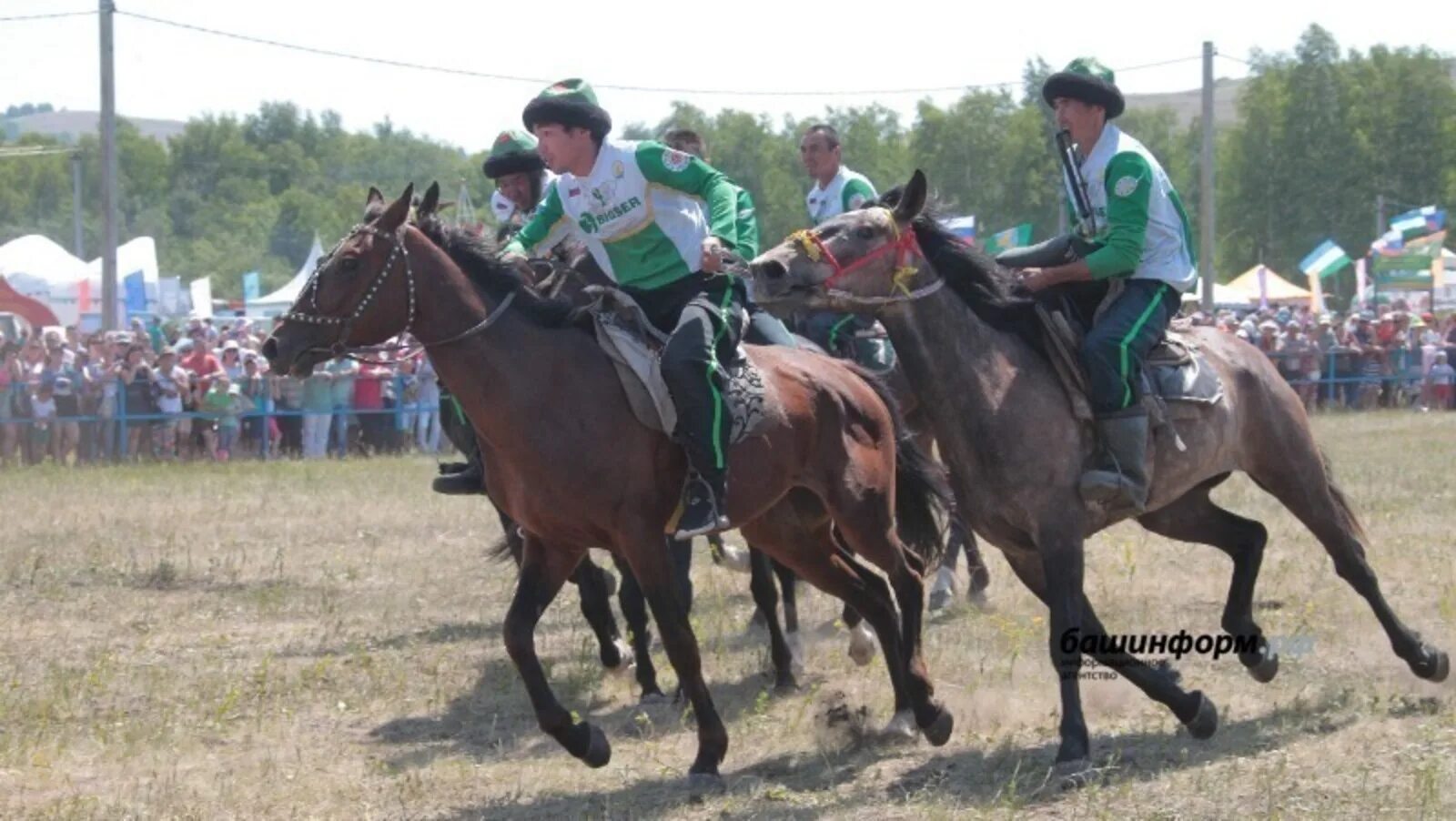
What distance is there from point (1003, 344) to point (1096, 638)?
1.21 m

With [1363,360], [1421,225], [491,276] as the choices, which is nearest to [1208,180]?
[1363,360]

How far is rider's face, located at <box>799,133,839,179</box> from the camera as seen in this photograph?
10.8 meters

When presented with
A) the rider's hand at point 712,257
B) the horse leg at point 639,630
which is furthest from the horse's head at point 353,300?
the horse leg at point 639,630

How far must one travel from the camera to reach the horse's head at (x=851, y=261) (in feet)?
23.1

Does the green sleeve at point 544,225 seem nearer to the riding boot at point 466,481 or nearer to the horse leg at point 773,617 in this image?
the riding boot at point 466,481

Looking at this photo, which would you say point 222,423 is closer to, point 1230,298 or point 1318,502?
point 1318,502

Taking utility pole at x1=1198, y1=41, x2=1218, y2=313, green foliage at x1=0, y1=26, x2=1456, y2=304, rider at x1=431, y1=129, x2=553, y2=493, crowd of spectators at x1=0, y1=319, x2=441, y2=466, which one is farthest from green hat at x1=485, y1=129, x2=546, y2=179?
green foliage at x1=0, y1=26, x2=1456, y2=304

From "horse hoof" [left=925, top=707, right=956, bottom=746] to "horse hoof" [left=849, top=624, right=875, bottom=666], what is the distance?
1486mm

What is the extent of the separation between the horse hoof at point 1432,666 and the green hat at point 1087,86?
2736mm

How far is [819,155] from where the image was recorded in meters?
10.8

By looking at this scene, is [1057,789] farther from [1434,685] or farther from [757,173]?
[757,173]

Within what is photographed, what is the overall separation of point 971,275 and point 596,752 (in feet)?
7.82

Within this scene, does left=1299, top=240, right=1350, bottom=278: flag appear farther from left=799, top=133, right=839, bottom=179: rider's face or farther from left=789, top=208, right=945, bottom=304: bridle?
left=789, top=208, right=945, bottom=304: bridle

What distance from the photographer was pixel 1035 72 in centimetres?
6119
